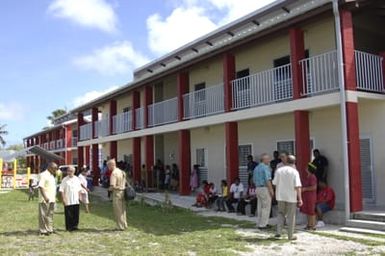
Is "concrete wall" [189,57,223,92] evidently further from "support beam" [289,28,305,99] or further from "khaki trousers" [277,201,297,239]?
"khaki trousers" [277,201,297,239]

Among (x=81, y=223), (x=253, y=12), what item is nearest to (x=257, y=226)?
(x=81, y=223)

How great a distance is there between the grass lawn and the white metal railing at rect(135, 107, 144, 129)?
9000 millimetres

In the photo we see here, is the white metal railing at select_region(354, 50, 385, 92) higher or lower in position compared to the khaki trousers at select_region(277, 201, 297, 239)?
higher

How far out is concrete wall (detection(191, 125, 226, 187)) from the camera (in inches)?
803

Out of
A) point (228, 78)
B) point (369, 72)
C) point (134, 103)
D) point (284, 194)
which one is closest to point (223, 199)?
A: point (228, 78)

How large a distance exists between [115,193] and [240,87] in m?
6.80

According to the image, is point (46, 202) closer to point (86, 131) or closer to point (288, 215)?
point (288, 215)

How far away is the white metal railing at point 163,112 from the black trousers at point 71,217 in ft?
30.8

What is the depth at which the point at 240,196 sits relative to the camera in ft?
50.3

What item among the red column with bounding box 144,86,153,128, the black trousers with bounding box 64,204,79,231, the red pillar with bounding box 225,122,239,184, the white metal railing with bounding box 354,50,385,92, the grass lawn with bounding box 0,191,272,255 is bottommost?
the grass lawn with bounding box 0,191,272,255

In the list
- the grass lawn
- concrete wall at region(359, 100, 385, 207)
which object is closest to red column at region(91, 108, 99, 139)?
the grass lawn

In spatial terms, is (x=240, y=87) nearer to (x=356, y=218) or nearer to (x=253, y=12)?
(x=253, y=12)

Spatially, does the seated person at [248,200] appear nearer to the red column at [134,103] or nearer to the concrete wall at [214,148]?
the concrete wall at [214,148]

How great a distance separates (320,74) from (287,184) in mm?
Answer: 4572
